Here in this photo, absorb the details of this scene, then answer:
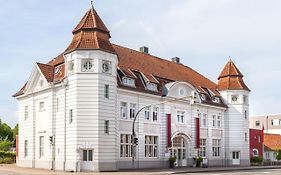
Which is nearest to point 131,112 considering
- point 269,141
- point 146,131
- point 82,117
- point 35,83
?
point 146,131

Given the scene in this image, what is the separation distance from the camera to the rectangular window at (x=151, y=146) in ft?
154

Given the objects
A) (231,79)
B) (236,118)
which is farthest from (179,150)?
(231,79)

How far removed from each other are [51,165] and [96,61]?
35.1ft

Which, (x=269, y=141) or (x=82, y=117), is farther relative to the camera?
(x=269, y=141)

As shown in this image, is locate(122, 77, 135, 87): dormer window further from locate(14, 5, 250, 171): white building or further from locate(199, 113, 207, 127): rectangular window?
locate(199, 113, 207, 127): rectangular window

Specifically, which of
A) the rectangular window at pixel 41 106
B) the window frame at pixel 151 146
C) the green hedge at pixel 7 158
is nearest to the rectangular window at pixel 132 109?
the window frame at pixel 151 146

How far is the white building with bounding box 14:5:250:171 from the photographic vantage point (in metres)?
40.0

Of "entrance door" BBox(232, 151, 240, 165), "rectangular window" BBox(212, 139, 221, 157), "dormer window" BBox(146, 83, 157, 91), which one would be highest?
"dormer window" BBox(146, 83, 157, 91)

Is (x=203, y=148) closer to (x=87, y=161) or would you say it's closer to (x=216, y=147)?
(x=216, y=147)

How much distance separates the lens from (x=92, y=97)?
1576 inches

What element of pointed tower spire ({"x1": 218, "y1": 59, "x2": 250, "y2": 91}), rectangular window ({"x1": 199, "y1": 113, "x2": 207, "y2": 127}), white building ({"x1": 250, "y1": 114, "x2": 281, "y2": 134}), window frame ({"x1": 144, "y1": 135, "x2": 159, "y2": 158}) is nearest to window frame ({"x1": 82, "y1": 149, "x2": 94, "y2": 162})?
window frame ({"x1": 144, "y1": 135, "x2": 159, "y2": 158})

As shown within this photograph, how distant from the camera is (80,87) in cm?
4009

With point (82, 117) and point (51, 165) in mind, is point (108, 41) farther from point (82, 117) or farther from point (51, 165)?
point (51, 165)

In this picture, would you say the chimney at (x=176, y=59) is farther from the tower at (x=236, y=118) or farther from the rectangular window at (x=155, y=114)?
the rectangular window at (x=155, y=114)
